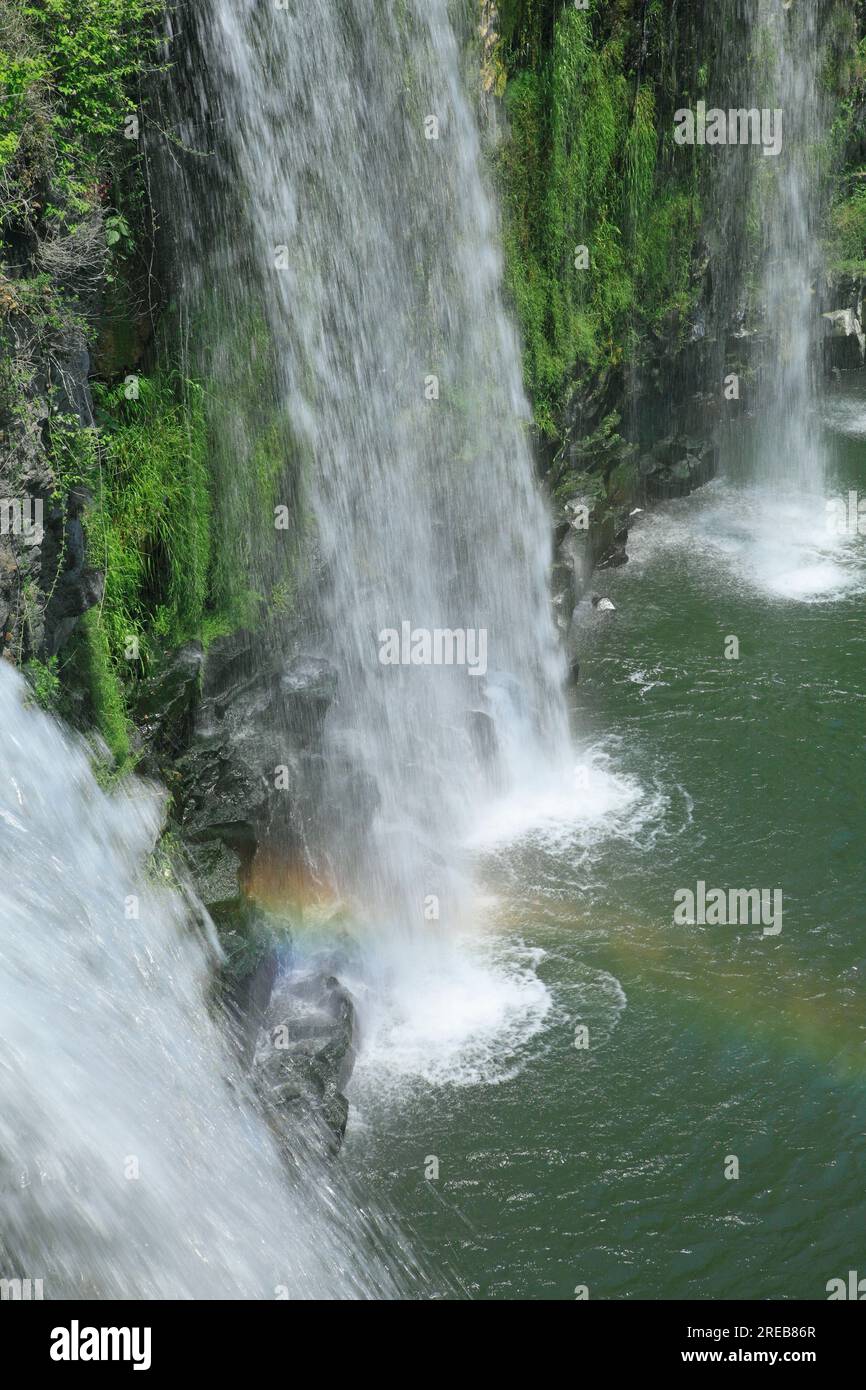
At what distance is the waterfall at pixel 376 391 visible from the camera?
435 inches

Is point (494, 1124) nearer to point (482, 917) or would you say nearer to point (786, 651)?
point (482, 917)

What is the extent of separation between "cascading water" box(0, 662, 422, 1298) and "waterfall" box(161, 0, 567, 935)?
279cm

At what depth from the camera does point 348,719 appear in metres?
12.6

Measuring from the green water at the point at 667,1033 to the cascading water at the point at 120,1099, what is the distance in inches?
32.3

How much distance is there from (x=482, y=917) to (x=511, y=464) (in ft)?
18.5

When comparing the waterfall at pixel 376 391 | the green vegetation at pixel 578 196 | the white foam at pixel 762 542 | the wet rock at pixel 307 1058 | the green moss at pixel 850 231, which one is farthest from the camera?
the green moss at pixel 850 231

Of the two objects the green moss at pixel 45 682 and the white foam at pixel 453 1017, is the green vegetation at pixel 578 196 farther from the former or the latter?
the green moss at pixel 45 682

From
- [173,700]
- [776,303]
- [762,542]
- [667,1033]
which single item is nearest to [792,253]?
[776,303]

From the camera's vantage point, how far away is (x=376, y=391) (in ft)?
42.3

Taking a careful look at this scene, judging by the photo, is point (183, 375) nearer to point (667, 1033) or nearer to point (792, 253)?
point (667, 1033)

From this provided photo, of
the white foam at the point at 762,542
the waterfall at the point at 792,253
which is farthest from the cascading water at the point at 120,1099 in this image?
the waterfall at the point at 792,253

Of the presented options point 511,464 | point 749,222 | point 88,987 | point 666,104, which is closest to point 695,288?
point 749,222

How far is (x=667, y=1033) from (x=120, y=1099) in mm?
4348

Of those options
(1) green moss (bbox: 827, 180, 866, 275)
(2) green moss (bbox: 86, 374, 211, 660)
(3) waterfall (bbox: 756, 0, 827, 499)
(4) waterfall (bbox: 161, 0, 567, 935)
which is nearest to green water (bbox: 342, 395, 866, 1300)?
(4) waterfall (bbox: 161, 0, 567, 935)
